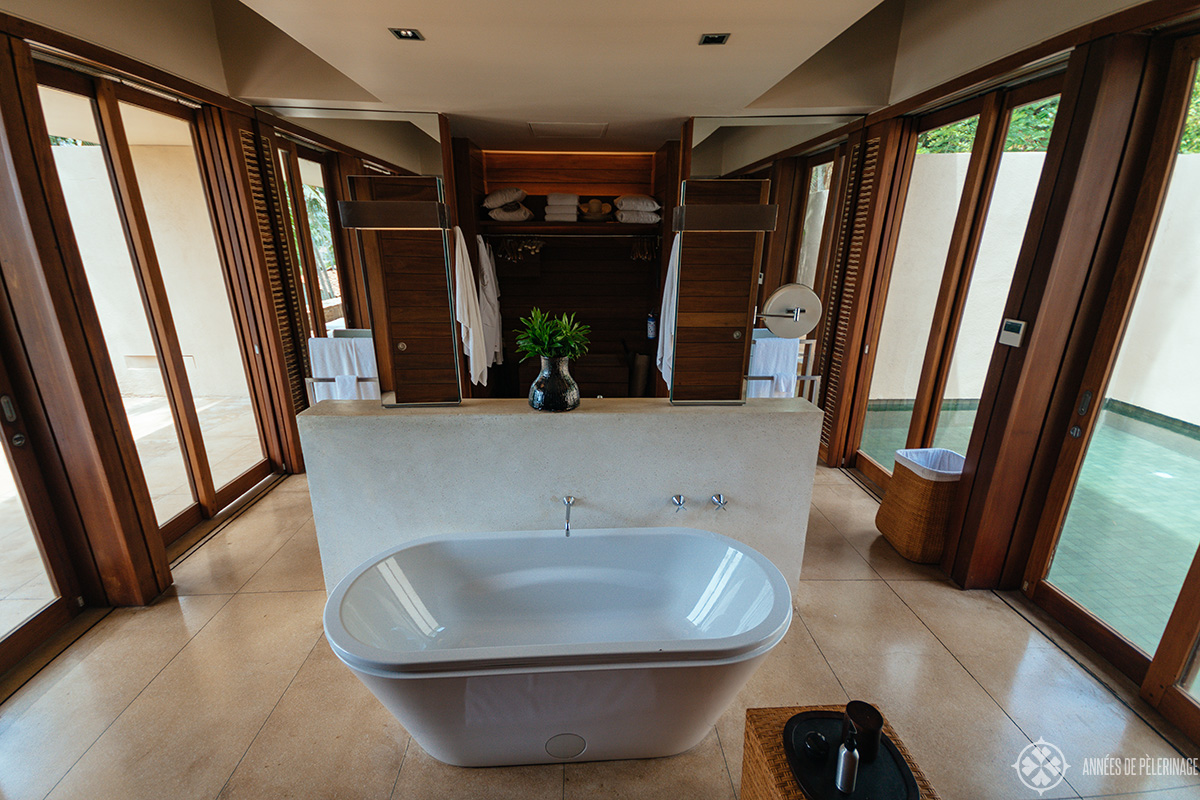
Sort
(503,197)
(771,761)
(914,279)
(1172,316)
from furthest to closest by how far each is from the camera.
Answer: (503,197) → (914,279) → (1172,316) → (771,761)

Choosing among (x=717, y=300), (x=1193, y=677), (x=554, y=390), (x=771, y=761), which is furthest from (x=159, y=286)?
(x=1193, y=677)

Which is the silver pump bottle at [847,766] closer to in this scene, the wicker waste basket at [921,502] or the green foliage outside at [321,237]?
the wicker waste basket at [921,502]

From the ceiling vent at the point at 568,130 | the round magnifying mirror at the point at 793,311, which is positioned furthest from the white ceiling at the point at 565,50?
the round magnifying mirror at the point at 793,311

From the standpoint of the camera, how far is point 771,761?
131 cm

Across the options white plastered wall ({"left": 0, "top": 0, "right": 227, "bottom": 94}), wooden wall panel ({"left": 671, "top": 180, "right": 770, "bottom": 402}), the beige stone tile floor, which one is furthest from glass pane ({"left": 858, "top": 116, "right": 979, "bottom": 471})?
white plastered wall ({"left": 0, "top": 0, "right": 227, "bottom": 94})

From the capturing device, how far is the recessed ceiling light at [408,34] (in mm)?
1985

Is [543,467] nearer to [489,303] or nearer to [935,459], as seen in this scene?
[935,459]

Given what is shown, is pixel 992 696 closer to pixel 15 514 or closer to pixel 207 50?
pixel 15 514

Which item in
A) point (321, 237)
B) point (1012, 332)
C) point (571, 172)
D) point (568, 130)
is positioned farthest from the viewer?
point (571, 172)

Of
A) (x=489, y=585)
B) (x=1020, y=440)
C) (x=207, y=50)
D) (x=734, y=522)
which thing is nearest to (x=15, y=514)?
(x=489, y=585)

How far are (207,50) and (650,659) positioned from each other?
12.6ft

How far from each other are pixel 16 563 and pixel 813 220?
5.16 m

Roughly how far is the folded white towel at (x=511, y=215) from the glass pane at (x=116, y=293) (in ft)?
7.84

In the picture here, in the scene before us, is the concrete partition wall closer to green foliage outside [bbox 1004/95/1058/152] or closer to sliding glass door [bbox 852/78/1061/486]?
sliding glass door [bbox 852/78/1061/486]
